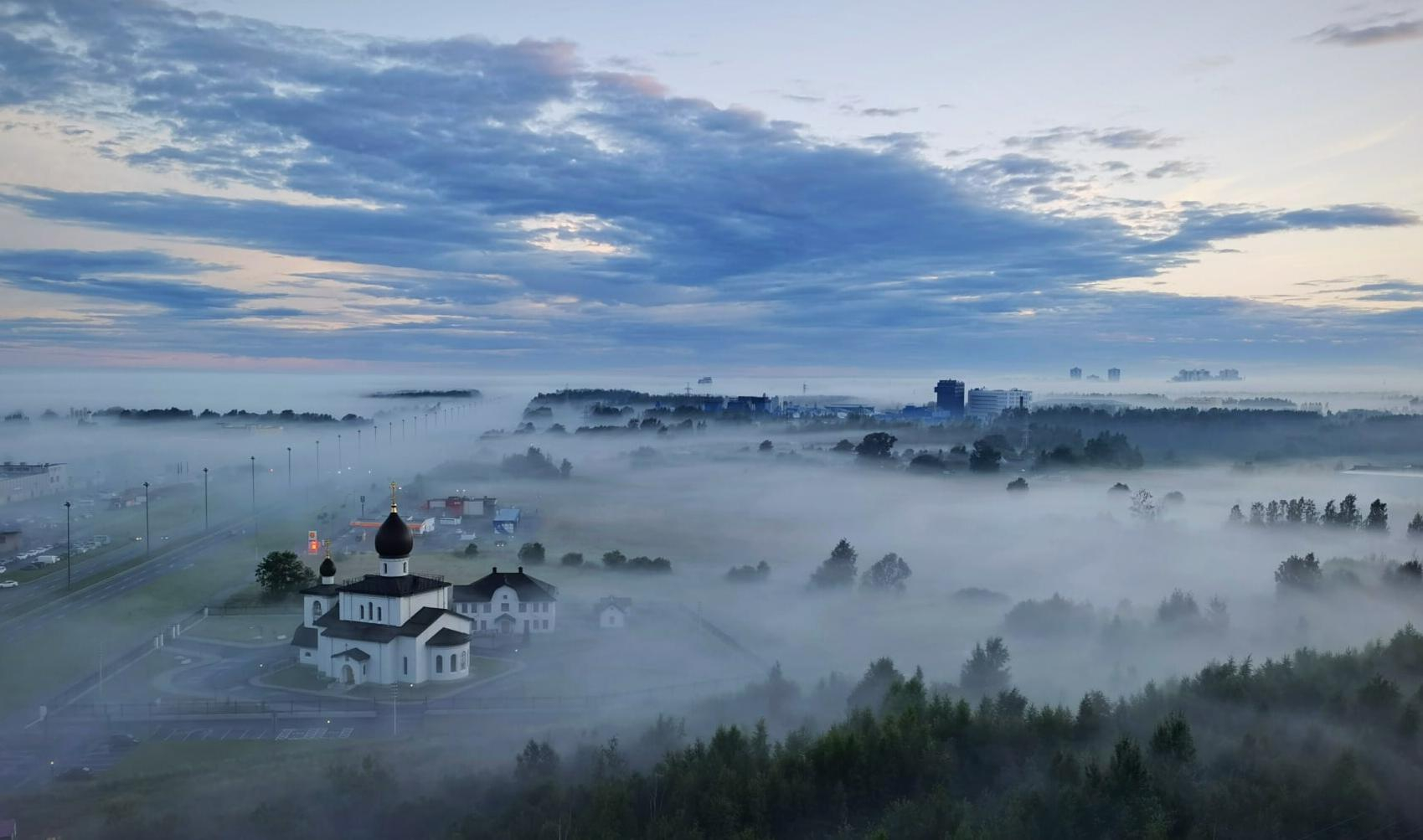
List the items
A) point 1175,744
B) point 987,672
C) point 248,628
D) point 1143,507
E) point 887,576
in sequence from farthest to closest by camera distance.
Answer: point 1143,507 → point 887,576 → point 248,628 → point 987,672 → point 1175,744

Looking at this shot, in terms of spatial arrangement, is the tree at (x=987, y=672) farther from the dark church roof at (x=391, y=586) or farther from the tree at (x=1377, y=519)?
the tree at (x=1377, y=519)

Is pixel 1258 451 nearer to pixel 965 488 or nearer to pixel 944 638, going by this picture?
pixel 965 488

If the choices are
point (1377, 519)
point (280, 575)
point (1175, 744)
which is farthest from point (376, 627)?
point (1377, 519)

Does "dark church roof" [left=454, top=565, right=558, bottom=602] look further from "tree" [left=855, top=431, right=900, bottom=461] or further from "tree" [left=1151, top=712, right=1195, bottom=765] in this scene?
"tree" [left=855, top=431, right=900, bottom=461]

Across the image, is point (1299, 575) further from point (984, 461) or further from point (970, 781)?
point (984, 461)

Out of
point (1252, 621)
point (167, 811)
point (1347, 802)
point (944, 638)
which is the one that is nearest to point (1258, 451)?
point (1252, 621)

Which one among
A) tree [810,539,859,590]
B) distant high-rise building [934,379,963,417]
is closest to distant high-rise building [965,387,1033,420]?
distant high-rise building [934,379,963,417]
